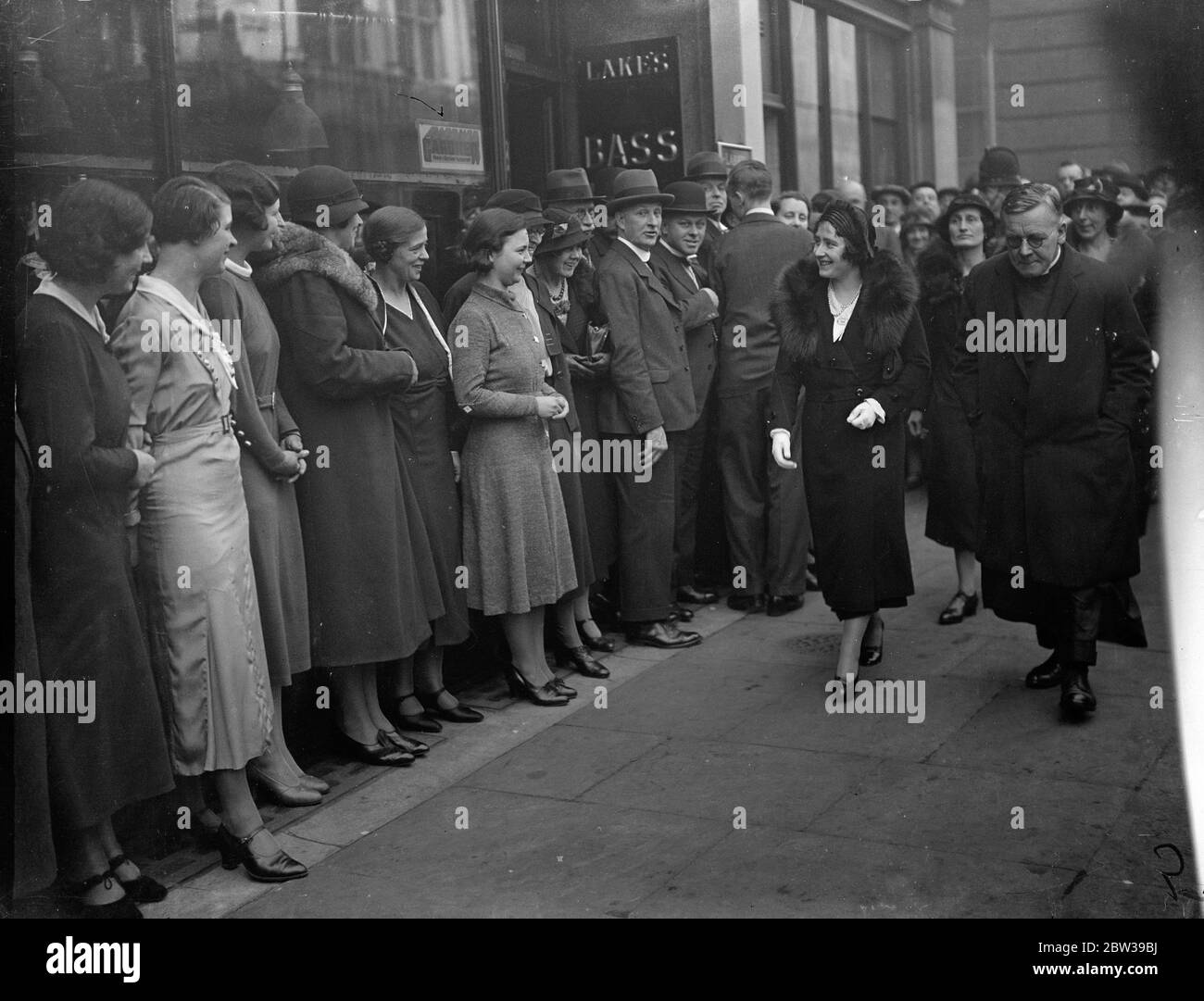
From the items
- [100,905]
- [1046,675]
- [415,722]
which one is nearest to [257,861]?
[100,905]

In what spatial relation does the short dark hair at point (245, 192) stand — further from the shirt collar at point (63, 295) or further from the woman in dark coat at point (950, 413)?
the woman in dark coat at point (950, 413)

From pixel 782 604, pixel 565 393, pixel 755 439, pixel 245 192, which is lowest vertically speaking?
pixel 782 604

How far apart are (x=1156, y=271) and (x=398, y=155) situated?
3.98 metres

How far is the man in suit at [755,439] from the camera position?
795cm

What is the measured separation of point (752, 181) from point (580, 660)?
310cm

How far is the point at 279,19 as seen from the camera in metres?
6.48

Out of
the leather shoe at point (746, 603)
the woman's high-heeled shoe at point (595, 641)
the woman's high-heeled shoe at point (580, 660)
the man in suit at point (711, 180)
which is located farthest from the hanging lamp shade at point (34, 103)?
the leather shoe at point (746, 603)

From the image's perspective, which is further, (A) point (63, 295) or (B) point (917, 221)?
(B) point (917, 221)

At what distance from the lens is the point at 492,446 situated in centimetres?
629

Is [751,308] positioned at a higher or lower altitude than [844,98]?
lower

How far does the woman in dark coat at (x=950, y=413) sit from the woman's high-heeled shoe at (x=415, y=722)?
2903 mm

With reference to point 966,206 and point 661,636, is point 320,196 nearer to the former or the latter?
point 661,636
